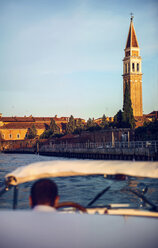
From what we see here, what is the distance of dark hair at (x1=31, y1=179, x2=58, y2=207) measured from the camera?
3.12 metres

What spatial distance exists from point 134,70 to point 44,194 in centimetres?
8786

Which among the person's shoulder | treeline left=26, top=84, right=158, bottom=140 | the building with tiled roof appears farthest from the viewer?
the building with tiled roof

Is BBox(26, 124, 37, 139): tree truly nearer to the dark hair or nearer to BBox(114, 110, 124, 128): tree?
BBox(114, 110, 124, 128): tree

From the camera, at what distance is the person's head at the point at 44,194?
3.12 m

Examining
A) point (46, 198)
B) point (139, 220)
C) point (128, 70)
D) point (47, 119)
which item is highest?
point (128, 70)

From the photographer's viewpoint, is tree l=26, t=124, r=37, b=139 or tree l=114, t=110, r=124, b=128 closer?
tree l=114, t=110, r=124, b=128

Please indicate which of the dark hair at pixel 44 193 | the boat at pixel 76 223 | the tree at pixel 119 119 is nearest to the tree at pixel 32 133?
the tree at pixel 119 119

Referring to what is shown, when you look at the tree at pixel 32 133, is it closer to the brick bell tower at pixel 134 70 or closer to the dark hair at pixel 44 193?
the brick bell tower at pixel 134 70

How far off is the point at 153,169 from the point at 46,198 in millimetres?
1071

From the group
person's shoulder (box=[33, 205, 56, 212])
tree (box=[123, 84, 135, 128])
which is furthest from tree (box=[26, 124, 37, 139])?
person's shoulder (box=[33, 205, 56, 212])

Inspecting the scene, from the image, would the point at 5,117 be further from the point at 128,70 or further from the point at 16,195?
the point at 16,195

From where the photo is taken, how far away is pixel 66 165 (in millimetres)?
3650

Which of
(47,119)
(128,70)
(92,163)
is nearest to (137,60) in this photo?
(128,70)

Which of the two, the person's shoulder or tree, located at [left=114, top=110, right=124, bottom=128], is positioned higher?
tree, located at [left=114, top=110, right=124, bottom=128]
